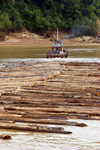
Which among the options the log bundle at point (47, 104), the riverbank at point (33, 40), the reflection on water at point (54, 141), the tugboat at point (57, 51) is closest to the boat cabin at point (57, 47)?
the tugboat at point (57, 51)

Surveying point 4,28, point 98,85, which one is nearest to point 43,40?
point 4,28

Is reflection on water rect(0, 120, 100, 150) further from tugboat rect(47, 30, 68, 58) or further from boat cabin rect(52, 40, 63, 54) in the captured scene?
boat cabin rect(52, 40, 63, 54)

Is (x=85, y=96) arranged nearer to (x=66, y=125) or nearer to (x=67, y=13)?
(x=66, y=125)

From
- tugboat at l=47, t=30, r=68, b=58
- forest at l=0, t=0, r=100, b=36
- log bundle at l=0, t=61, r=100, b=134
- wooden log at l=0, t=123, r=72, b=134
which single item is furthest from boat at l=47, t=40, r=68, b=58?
forest at l=0, t=0, r=100, b=36

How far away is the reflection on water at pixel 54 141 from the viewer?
4.95m

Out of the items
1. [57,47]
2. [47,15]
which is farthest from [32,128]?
[47,15]

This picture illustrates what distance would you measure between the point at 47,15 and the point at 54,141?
232 feet

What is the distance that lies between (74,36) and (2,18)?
18876 millimetres

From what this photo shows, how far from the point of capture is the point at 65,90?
8688mm

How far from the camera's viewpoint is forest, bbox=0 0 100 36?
65469 mm

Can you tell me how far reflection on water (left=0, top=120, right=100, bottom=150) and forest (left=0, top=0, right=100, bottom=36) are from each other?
185ft

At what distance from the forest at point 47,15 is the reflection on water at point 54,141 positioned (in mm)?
56426

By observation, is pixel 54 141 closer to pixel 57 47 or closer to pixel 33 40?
pixel 57 47

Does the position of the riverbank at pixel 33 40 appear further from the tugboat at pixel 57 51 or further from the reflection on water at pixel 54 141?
the reflection on water at pixel 54 141
